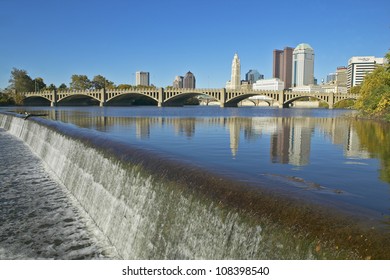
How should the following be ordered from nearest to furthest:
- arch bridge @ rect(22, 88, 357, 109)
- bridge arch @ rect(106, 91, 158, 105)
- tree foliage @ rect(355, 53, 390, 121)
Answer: tree foliage @ rect(355, 53, 390, 121) → arch bridge @ rect(22, 88, 357, 109) → bridge arch @ rect(106, 91, 158, 105)

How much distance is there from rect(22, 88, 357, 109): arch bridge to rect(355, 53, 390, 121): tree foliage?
168 ft

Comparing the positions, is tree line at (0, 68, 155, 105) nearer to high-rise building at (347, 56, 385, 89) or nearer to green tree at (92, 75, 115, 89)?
green tree at (92, 75, 115, 89)

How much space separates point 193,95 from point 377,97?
75339mm

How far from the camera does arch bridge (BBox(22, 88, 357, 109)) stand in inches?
3762

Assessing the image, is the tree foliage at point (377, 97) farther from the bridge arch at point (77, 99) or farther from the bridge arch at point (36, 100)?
the bridge arch at point (36, 100)

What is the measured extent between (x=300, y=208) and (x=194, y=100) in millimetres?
159403

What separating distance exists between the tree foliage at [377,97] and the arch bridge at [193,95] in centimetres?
5129

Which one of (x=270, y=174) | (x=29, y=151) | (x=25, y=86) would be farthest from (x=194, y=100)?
(x=270, y=174)

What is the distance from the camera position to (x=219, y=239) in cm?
559

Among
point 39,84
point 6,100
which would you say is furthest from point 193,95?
point 39,84

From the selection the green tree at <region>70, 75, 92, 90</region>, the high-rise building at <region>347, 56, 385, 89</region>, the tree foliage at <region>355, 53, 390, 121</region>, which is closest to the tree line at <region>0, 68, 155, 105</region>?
the green tree at <region>70, 75, 92, 90</region>

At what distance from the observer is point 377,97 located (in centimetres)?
3606

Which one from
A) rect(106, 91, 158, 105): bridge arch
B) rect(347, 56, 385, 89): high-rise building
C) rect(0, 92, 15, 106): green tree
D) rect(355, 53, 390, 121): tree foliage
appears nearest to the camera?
rect(355, 53, 390, 121): tree foliage
